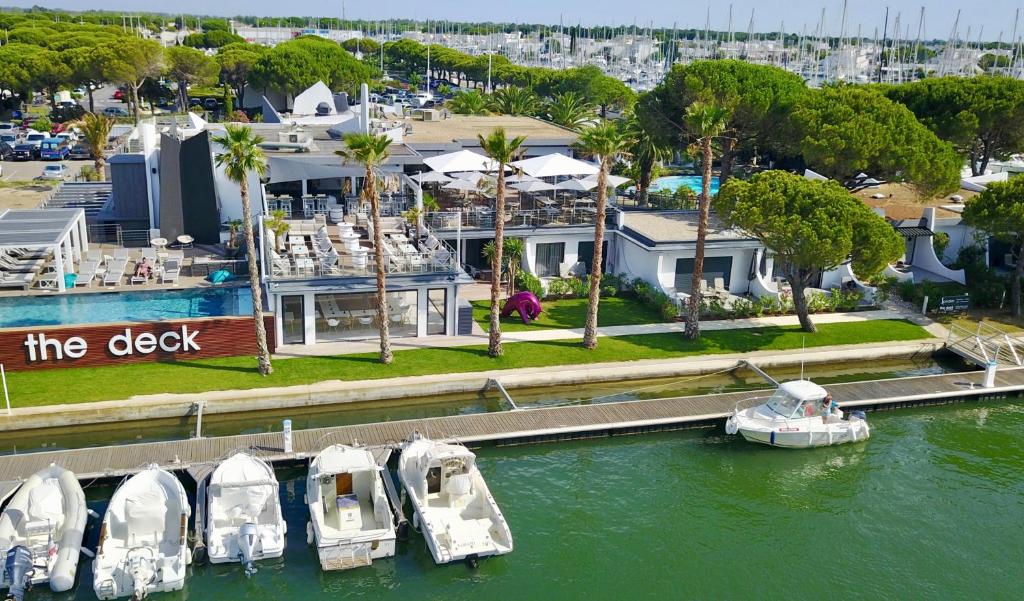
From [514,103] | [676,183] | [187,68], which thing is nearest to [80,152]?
[187,68]

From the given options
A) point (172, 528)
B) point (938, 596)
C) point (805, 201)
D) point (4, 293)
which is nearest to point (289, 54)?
point (4, 293)

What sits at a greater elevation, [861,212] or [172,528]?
[861,212]

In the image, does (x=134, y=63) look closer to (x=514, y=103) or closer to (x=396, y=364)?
(x=514, y=103)

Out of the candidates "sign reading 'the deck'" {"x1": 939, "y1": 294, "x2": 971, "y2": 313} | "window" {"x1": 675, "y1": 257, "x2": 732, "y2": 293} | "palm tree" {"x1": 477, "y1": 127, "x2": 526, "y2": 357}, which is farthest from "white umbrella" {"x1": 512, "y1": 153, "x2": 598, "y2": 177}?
"sign reading 'the deck'" {"x1": 939, "y1": 294, "x2": 971, "y2": 313}

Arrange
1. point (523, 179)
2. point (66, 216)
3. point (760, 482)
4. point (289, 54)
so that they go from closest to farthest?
point (760, 482)
point (66, 216)
point (523, 179)
point (289, 54)

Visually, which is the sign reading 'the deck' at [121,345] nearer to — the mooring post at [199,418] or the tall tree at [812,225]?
the mooring post at [199,418]

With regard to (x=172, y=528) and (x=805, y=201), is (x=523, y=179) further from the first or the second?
(x=172, y=528)
